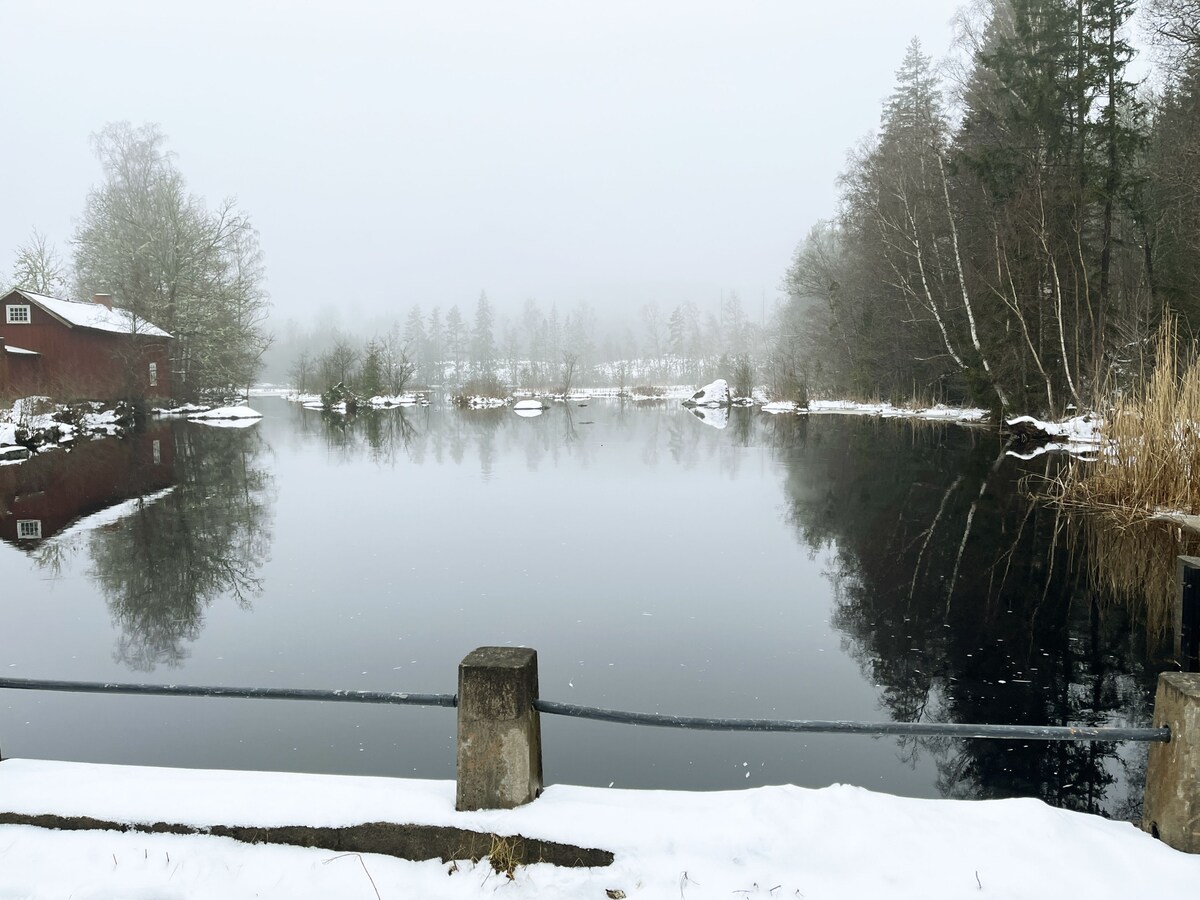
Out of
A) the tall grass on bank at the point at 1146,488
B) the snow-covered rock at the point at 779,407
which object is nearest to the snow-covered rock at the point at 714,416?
the snow-covered rock at the point at 779,407

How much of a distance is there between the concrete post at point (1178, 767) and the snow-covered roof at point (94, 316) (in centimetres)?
3929

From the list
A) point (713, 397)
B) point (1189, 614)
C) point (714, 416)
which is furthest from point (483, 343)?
point (1189, 614)

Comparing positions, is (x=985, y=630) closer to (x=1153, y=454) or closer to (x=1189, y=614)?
(x=1189, y=614)

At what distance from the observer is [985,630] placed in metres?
6.69

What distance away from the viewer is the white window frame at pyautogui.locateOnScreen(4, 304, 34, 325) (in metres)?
33.5

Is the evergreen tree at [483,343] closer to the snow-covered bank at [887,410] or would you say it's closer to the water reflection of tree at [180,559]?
the snow-covered bank at [887,410]

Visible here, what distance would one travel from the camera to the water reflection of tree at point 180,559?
703 cm

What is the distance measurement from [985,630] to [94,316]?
40.1 meters

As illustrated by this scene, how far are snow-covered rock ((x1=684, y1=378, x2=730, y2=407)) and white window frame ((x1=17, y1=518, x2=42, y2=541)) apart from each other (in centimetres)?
3891

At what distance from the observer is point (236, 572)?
908 centimetres

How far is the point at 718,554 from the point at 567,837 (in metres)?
6.98

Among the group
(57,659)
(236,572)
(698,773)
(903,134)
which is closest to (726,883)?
(698,773)

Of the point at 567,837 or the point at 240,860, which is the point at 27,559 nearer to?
the point at 240,860

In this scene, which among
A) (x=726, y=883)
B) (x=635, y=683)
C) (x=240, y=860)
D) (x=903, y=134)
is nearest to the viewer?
(x=726, y=883)
